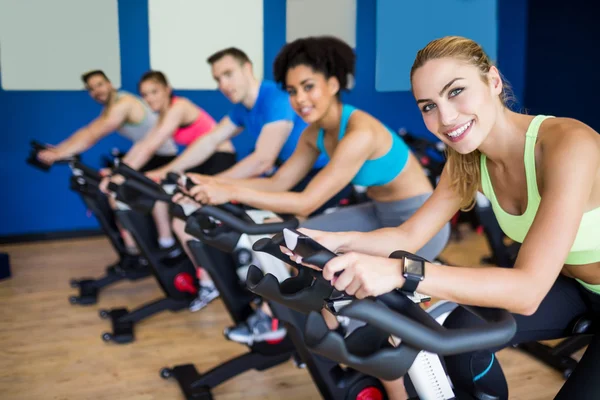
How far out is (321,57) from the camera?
2277 mm

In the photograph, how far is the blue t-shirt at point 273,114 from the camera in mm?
2879

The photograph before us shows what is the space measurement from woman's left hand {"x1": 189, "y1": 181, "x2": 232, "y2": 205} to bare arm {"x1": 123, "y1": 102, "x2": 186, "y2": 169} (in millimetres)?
1517

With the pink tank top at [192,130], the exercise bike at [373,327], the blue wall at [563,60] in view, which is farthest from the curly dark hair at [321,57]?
the blue wall at [563,60]

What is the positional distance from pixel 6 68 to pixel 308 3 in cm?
246

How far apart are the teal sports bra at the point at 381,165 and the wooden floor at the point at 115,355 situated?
0.86 m

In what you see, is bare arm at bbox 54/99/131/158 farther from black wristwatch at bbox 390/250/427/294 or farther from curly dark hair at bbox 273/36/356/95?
black wristwatch at bbox 390/250/427/294

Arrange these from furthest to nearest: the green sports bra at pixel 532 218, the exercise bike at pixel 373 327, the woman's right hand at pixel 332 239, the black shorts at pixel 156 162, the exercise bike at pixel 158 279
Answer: the black shorts at pixel 156 162 → the exercise bike at pixel 158 279 → the woman's right hand at pixel 332 239 → the green sports bra at pixel 532 218 → the exercise bike at pixel 373 327

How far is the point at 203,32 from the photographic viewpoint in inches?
199

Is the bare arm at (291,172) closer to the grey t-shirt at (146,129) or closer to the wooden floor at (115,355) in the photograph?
the wooden floor at (115,355)

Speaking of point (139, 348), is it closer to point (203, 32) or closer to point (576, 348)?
point (576, 348)

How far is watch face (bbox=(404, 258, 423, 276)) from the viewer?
102 centimetres

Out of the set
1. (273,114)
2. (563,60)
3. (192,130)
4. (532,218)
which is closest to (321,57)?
(273,114)

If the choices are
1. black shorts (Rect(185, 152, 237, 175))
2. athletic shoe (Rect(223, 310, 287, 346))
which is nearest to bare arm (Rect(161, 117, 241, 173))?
black shorts (Rect(185, 152, 237, 175))

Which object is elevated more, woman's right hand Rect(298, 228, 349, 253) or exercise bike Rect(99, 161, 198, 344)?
woman's right hand Rect(298, 228, 349, 253)
